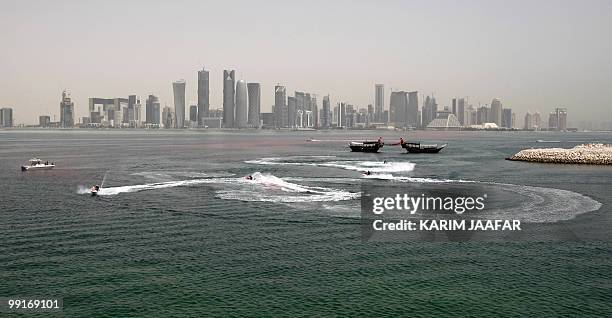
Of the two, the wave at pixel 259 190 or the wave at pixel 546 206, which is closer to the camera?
the wave at pixel 546 206

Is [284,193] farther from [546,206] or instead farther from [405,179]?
[546,206]

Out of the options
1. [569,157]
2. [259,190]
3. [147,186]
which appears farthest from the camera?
[569,157]

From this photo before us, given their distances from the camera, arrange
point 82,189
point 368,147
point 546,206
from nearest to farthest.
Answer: point 546,206 → point 82,189 → point 368,147

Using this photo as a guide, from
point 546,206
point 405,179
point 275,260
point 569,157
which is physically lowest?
point 275,260

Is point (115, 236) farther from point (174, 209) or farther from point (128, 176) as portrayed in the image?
point (128, 176)

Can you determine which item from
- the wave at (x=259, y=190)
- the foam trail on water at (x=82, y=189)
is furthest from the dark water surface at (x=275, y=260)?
the foam trail on water at (x=82, y=189)

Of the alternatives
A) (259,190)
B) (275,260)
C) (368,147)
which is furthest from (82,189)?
(368,147)

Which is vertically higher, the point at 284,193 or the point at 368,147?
the point at 368,147

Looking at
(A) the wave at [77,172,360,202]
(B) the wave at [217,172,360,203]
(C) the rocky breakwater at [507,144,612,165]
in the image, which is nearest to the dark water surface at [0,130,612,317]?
(B) the wave at [217,172,360,203]

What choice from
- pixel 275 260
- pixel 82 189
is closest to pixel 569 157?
pixel 82 189

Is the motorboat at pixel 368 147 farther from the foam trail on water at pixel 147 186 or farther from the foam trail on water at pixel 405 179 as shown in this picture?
the foam trail on water at pixel 147 186

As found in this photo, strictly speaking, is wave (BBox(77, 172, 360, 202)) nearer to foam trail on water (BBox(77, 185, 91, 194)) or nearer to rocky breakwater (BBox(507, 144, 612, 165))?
foam trail on water (BBox(77, 185, 91, 194))

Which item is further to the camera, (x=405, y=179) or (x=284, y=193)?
(x=405, y=179)
